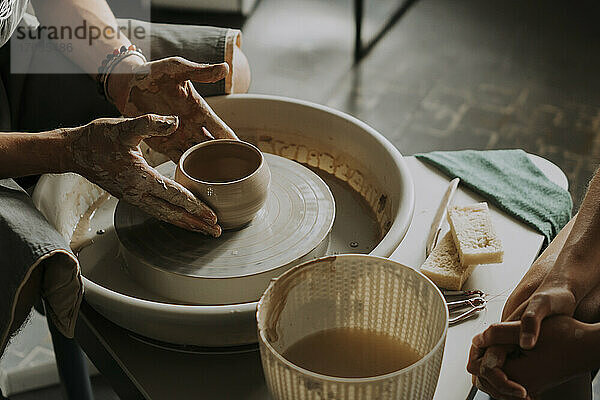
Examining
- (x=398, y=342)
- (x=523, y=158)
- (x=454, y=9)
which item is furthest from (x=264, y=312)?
Answer: (x=454, y=9)

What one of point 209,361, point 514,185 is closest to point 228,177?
point 209,361

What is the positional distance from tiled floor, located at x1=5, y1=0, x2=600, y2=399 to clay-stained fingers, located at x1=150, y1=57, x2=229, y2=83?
1.84 metres

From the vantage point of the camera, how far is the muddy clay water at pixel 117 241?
1391 mm

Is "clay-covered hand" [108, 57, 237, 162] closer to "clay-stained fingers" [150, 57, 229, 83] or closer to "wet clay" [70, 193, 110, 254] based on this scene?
"clay-stained fingers" [150, 57, 229, 83]

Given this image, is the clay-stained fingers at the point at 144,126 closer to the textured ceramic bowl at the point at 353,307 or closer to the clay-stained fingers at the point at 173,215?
the clay-stained fingers at the point at 173,215

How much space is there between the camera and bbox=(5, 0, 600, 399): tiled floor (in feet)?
10.5

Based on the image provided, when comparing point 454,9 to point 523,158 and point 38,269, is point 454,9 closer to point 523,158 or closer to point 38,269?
point 523,158

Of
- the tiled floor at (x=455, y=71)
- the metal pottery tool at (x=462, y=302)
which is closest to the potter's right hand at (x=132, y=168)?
the metal pottery tool at (x=462, y=302)

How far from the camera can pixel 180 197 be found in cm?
125

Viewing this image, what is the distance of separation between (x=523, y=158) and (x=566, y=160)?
138cm

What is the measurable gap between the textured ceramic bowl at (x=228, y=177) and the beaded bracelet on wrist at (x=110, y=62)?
14.3 inches

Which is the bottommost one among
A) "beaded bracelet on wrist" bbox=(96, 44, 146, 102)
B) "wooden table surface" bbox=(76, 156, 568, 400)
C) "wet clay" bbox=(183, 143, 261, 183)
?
"wooden table surface" bbox=(76, 156, 568, 400)

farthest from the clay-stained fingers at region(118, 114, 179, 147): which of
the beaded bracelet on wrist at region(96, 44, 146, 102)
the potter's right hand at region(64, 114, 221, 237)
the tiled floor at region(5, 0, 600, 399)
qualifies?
the tiled floor at region(5, 0, 600, 399)

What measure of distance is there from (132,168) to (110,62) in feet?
1.63
